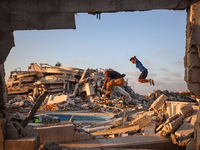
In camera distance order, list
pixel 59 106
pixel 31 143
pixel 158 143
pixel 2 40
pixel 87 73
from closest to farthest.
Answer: pixel 31 143, pixel 2 40, pixel 158 143, pixel 59 106, pixel 87 73

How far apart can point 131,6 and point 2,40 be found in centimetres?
275

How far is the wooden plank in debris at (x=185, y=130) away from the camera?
18.2 ft

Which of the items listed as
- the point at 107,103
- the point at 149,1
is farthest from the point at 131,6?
the point at 107,103

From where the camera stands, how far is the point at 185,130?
19.0 feet

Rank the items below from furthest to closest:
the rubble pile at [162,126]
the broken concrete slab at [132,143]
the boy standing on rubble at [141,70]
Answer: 1. the boy standing on rubble at [141,70]
2. the rubble pile at [162,126]
3. the broken concrete slab at [132,143]

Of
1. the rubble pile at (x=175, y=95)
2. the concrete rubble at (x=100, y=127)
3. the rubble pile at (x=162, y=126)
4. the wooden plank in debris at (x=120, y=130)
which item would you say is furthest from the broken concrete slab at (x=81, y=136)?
the rubble pile at (x=175, y=95)

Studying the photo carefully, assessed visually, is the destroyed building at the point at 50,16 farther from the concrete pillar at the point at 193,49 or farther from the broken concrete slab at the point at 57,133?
the broken concrete slab at the point at 57,133

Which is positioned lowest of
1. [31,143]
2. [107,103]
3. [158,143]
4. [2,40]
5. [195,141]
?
[107,103]

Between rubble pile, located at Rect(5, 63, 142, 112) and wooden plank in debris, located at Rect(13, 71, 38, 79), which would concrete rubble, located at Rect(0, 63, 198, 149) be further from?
wooden plank in debris, located at Rect(13, 71, 38, 79)

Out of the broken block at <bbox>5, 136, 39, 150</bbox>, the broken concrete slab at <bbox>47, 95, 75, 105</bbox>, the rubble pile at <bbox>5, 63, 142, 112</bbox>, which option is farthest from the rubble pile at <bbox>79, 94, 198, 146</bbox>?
the broken concrete slab at <bbox>47, 95, 75, 105</bbox>

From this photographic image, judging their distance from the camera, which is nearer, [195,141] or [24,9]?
[24,9]

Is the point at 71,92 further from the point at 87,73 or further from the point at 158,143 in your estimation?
the point at 158,143

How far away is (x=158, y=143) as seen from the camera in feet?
18.5

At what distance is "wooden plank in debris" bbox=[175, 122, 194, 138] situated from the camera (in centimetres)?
555
